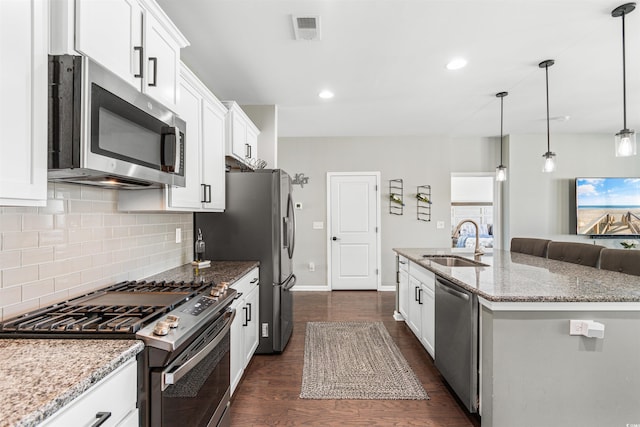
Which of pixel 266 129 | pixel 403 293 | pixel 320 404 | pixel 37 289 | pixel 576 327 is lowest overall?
pixel 320 404

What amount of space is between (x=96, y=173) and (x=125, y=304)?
2.08ft

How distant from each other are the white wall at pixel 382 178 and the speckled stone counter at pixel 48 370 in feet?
14.5

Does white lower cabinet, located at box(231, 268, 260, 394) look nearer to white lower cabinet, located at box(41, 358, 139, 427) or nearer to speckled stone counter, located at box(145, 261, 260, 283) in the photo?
speckled stone counter, located at box(145, 261, 260, 283)

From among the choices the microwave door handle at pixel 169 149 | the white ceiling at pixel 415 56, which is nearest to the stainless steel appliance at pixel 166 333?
the microwave door handle at pixel 169 149

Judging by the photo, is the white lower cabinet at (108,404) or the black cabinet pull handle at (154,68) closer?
A: the white lower cabinet at (108,404)

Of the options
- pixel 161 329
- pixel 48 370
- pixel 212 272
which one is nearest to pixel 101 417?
pixel 48 370

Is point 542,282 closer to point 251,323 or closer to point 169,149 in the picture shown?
point 251,323

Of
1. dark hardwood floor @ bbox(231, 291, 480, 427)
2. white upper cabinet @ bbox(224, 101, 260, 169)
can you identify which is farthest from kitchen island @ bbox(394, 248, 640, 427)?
white upper cabinet @ bbox(224, 101, 260, 169)

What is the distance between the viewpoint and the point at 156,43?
153cm

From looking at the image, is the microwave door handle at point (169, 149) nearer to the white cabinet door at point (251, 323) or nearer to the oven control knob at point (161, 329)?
the oven control knob at point (161, 329)

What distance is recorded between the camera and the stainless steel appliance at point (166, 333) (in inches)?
42.5

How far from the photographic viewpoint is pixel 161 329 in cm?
111

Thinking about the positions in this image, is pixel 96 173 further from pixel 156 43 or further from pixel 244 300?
pixel 244 300

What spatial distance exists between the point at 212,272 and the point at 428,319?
1798 millimetres
